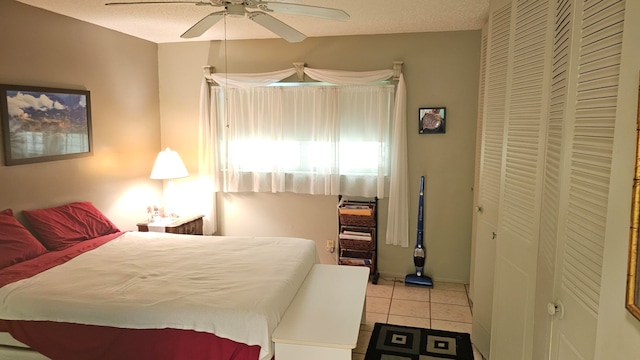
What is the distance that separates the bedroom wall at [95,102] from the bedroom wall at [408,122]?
390 mm

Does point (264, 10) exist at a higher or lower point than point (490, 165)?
higher

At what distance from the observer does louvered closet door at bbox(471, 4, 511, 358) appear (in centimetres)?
271

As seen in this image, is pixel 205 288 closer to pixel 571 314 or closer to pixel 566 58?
pixel 571 314

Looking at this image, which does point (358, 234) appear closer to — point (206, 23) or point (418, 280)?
point (418, 280)

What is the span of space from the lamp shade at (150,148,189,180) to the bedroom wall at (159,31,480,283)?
1.28 ft

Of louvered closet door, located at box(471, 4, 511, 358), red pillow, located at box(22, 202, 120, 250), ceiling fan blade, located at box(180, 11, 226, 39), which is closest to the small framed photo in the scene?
louvered closet door, located at box(471, 4, 511, 358)

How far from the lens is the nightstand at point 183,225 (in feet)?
14.8

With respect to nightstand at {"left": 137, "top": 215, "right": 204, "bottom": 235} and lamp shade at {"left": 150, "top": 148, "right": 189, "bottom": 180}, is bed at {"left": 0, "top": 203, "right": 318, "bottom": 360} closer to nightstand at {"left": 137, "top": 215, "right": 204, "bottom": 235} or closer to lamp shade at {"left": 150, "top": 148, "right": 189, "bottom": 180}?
nightstand at {"left": 137, "top": 215, "right": 204, "bottom": 235}

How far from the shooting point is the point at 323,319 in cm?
264

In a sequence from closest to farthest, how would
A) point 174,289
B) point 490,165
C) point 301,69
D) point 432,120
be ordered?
point 174,289 < point 490,165 < point 432,120 < point 301,69

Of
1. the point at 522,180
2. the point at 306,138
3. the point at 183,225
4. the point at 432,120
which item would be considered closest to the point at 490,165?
the point at 522,180

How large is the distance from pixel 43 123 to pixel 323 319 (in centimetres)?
285

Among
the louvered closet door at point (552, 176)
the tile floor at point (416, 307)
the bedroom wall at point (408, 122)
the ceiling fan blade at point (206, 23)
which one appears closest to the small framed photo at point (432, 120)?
the bedroom wall at point (408, 122)

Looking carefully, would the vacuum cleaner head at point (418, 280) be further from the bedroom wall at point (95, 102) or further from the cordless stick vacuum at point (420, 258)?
the bedroom wall at point (95, 102)
